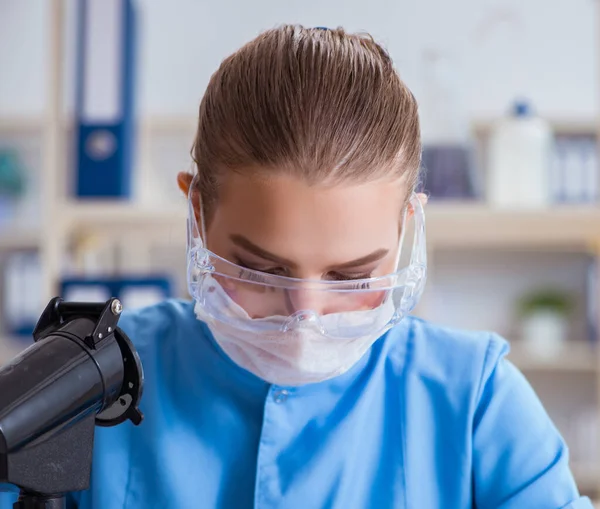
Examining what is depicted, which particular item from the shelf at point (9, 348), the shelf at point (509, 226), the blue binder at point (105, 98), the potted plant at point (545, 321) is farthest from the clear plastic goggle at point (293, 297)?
the potted plant at point (545, 321)

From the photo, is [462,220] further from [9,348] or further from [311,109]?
[311,109]

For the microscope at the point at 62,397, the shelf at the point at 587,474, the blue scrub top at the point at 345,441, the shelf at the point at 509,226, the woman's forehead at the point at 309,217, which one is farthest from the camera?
the shelf at the point at 587,474

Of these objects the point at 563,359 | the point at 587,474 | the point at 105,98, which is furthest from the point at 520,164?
the point at 105,98

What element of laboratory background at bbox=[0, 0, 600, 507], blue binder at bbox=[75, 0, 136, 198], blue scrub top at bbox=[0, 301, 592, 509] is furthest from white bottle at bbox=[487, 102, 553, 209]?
blue scrub top at bbox=[0, 301, 592, 509]

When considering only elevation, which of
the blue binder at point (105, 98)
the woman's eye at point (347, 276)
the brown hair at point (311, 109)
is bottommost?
the woman's eye at point (347, 276)

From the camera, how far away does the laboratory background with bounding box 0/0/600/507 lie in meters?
2.63

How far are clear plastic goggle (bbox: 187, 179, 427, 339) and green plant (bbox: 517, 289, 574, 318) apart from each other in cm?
202

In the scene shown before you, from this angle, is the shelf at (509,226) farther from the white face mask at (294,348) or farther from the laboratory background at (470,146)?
the white face mask at (294,348)

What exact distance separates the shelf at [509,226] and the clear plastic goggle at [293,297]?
4.87 feet

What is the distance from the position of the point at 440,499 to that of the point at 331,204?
0.37 metres

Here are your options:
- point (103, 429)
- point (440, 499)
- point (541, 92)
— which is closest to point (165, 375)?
point (103, 429)

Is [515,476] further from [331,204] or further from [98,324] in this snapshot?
[98,324]

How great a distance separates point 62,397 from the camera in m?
0.60

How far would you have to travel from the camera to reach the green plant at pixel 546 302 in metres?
2.82
